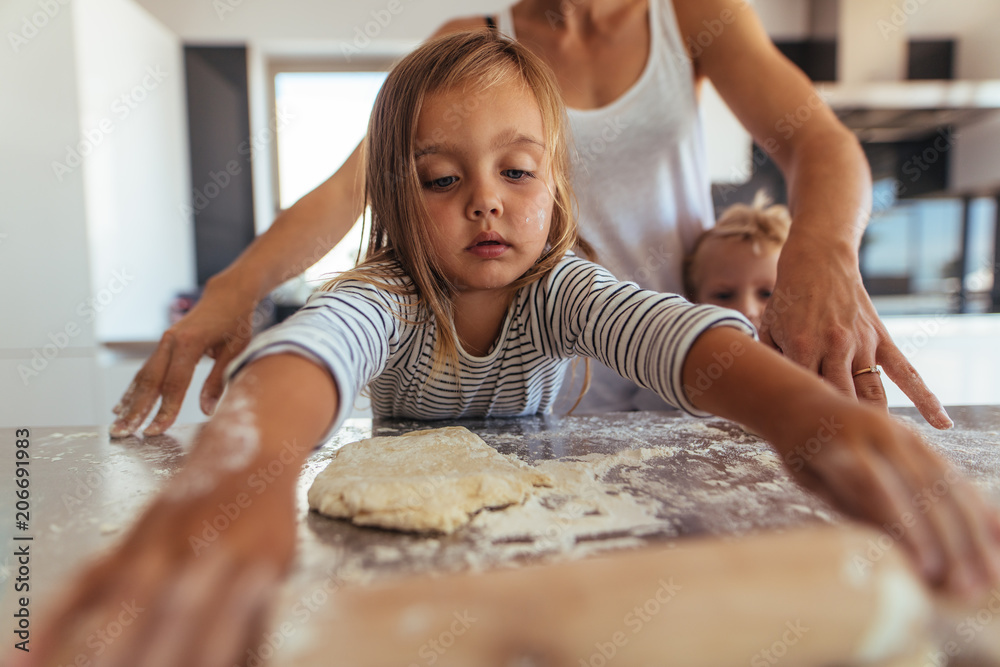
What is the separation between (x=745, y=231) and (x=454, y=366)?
76cm

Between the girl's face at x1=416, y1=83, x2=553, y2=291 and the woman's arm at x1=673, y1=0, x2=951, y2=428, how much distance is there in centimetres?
31

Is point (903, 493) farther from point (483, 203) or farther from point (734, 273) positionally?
point (734, 273)

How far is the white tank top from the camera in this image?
988 millimetres

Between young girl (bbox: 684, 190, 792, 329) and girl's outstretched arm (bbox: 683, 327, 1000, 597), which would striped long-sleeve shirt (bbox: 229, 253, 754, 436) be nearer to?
girl's outstretched arm (bbox: 683, 327, 1000, 597)

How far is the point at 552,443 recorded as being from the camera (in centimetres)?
65

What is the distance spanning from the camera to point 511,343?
0.78 m

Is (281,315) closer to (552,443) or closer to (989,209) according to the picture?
(552,443)

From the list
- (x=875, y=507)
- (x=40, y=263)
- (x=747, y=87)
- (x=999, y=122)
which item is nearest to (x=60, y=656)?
(x=875, y=507)

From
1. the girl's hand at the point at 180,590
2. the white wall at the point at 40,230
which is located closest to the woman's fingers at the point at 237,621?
the girl's hand at the point at 180,590

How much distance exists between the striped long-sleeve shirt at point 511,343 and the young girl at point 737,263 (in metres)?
0.47

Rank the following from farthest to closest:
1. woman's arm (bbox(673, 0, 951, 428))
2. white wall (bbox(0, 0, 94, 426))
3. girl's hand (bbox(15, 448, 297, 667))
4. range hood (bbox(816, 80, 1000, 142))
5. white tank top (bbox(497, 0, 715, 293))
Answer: range hood (bbox(816, 80, 1000, 142)), white wall (bbox(0, 0, 94, 426)), white tank top (bbox(497, 0, 715, 293)), woman's arm (bbox(673, 0, 951, 428)), girl's hand (bbox(15, 448, 297, 667))

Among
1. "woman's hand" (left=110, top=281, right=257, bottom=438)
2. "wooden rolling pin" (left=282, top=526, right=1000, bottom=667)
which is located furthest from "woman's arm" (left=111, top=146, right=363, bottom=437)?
"wooden rolling pin" (left=282, top=526, right=1000, bottom=667)

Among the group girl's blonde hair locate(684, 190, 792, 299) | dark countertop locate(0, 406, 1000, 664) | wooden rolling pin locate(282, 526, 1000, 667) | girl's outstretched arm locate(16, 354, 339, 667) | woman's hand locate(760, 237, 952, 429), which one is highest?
girl's blonde hair locate(684, 190, 792, 299)

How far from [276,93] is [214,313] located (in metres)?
2.33
